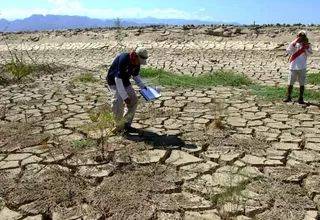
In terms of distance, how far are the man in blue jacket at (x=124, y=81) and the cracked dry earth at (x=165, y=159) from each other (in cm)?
31

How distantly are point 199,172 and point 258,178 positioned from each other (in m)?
0.55

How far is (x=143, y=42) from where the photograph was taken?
1579 centimetres

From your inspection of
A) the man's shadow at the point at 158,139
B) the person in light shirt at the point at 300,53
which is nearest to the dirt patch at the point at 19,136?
the man's shadow at the point at 158,139

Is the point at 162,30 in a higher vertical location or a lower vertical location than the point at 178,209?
higher

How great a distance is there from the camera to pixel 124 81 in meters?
4.61

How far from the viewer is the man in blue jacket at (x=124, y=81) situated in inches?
177

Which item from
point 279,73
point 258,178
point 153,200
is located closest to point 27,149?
point 153,200

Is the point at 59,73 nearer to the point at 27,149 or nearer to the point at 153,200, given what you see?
the point at 27,149

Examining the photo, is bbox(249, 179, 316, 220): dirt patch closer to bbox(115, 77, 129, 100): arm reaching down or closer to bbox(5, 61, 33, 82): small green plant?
bbox(115, 77, 129, 100): arm reaching down

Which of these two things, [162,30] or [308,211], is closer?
[308,211]

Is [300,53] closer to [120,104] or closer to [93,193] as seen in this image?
[120,104]

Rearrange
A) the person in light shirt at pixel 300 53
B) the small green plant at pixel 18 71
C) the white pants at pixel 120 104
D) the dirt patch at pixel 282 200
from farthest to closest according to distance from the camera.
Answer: the small green plant at pixel 18 71 < the person in light shirt at pixel 300 53 < the white pants at pixel 120 104 < the dirt patch at pixel 282 200

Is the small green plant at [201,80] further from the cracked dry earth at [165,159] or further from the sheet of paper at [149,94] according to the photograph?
the sheet of paper at [149,94]

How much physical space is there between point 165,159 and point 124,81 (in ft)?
3.57
